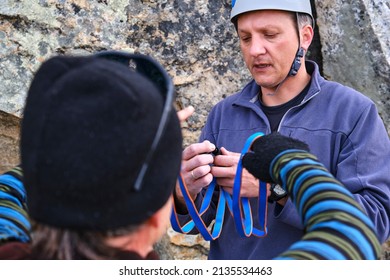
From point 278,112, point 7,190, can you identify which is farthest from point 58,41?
point 7,190

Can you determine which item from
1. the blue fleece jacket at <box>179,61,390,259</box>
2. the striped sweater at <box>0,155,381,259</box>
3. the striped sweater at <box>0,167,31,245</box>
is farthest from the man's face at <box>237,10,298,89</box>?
the striped sweater at <box>0,167,31,245</box>

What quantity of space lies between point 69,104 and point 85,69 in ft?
0.26

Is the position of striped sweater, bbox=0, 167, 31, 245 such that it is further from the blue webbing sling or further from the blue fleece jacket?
the blue fleece jacket

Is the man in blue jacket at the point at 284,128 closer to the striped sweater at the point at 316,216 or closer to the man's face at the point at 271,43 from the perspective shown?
the man's face at the point at 271,43

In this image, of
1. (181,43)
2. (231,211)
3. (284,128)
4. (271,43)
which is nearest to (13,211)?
(231,211)

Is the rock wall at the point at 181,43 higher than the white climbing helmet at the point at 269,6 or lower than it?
lower

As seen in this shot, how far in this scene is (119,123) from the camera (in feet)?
2.97

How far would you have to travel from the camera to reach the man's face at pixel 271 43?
2135 millimetres

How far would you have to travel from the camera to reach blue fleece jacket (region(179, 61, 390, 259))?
187 cm

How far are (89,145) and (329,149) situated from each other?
125 cm

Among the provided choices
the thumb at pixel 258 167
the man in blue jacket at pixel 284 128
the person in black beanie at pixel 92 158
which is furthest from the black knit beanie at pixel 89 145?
the man in blue jacket at pixel 284 128

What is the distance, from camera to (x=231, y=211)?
2.02 meters

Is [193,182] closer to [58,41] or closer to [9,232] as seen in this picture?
[9,232]

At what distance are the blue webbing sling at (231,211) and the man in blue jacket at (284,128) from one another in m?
0.04
